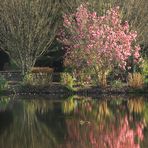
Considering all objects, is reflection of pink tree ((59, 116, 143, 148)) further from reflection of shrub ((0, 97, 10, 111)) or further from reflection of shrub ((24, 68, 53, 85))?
reflection of shrub ((24, 68, 53, 85))

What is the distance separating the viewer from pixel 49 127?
2042cm

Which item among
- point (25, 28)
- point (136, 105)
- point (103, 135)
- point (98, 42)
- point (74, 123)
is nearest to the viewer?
point (103, 135)

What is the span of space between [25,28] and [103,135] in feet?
68.0

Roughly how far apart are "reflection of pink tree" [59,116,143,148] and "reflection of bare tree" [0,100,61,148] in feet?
2.48

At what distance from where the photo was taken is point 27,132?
64.1ft

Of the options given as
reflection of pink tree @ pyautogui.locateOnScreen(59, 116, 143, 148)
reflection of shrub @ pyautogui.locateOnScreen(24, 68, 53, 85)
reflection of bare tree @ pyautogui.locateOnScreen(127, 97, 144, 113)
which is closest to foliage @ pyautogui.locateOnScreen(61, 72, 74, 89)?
reflection of shrub @ pyautogui.locateOnScreen(24, 68, 53, 85)

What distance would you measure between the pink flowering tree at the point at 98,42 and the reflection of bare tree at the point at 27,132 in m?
9.52

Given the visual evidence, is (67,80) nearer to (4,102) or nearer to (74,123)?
(4,102)

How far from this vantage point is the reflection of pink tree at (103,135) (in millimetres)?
16844

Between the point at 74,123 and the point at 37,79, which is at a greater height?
the point at 37,79

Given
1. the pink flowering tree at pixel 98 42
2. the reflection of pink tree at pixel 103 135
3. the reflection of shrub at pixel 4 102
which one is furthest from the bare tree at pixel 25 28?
the reflection of pink tree at pixel 103 135

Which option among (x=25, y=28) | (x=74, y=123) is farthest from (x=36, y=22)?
(x=74, y=123)

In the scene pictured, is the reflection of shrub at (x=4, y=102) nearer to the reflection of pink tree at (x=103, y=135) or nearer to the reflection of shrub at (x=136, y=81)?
the reflection of pink tree at (x=103, y=135)

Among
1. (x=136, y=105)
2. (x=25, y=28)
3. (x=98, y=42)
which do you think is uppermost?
(x=25, y=28)
